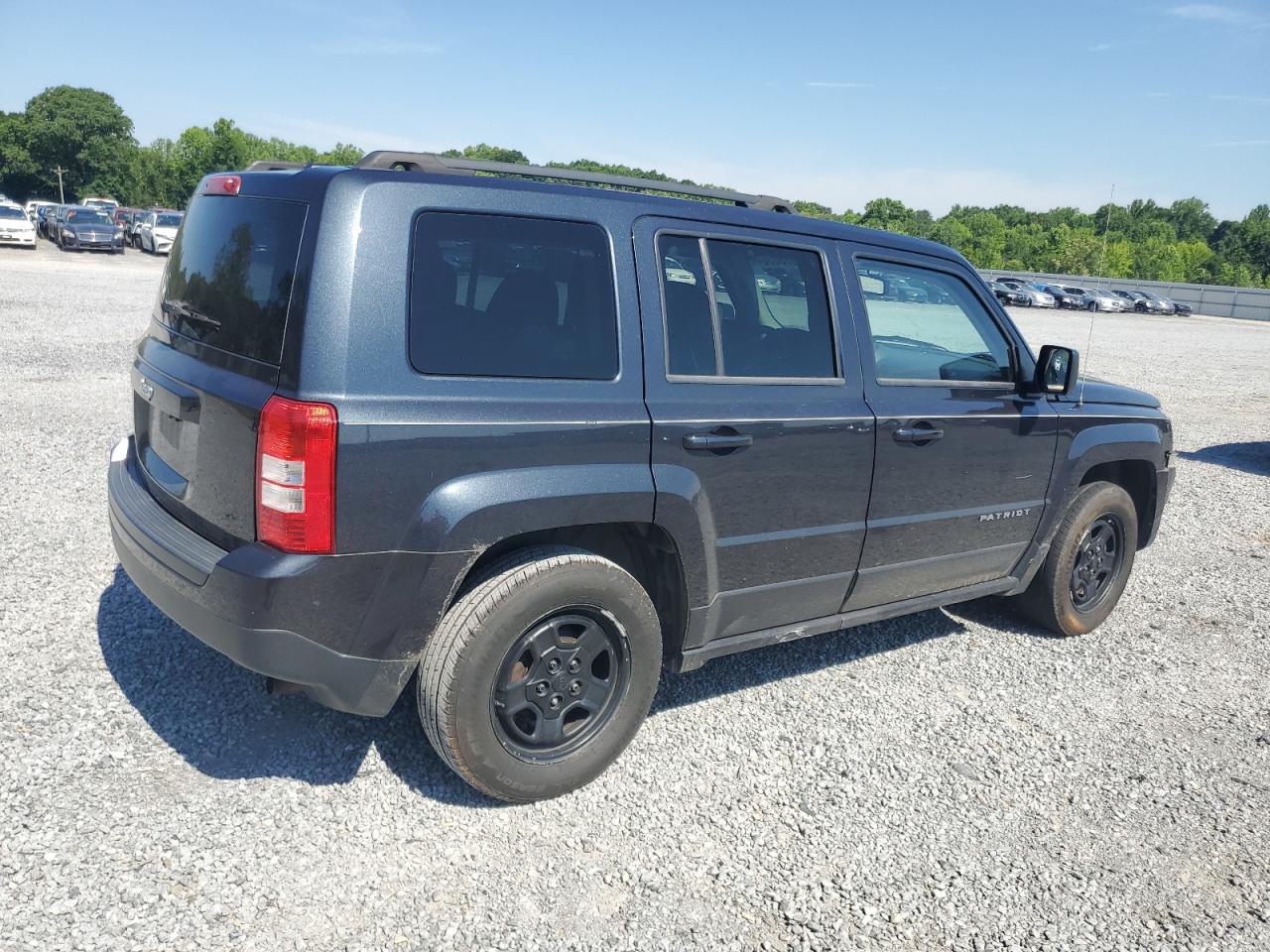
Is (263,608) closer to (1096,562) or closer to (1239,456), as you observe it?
(1096,562)

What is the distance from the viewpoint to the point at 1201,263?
8319 centimetres

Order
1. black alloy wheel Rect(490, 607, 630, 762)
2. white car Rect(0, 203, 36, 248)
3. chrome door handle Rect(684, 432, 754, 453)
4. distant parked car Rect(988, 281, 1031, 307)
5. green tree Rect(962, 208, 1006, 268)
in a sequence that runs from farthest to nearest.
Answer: green tree Rect(962, 208, 1006, 268) → distant parked car Rect(988, 281, 1031, 307) → white car Rect(0, 203, 36, 248) → chrome door handle Rect(684, 432, 754, 453) → black alloy wheel Rect(490, 607, 630, 762)

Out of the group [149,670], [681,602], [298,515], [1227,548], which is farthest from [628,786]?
[1227,548]

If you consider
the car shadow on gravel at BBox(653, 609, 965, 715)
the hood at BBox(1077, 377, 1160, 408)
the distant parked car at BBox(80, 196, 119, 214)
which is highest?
the distant parked car at BBox(80, 196, 119, 214)

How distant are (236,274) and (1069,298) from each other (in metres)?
54.2

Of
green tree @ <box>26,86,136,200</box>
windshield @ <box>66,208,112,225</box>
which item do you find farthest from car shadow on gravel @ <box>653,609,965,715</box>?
green tree @ <box>26,86,136,200</box>

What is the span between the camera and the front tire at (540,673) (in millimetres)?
3010

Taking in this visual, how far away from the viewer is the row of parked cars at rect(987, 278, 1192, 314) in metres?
49.5

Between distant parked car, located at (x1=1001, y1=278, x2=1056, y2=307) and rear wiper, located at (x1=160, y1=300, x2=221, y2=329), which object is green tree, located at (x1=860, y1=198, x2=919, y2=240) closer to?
distant parked car, located at (x1=1001, y1=278, x2=1056, y2=307)

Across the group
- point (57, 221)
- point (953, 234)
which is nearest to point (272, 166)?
point (57, 221)

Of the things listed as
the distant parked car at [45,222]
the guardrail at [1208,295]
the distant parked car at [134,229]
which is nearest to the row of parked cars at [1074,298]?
the guardrail at [1208,295]

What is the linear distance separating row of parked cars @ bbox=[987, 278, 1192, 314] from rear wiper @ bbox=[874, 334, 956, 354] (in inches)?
1836

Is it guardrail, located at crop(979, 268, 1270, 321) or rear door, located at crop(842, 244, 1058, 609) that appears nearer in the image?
rear door, located at crop(842, 244, 1058, 609)

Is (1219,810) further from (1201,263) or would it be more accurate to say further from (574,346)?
(1201,263)
